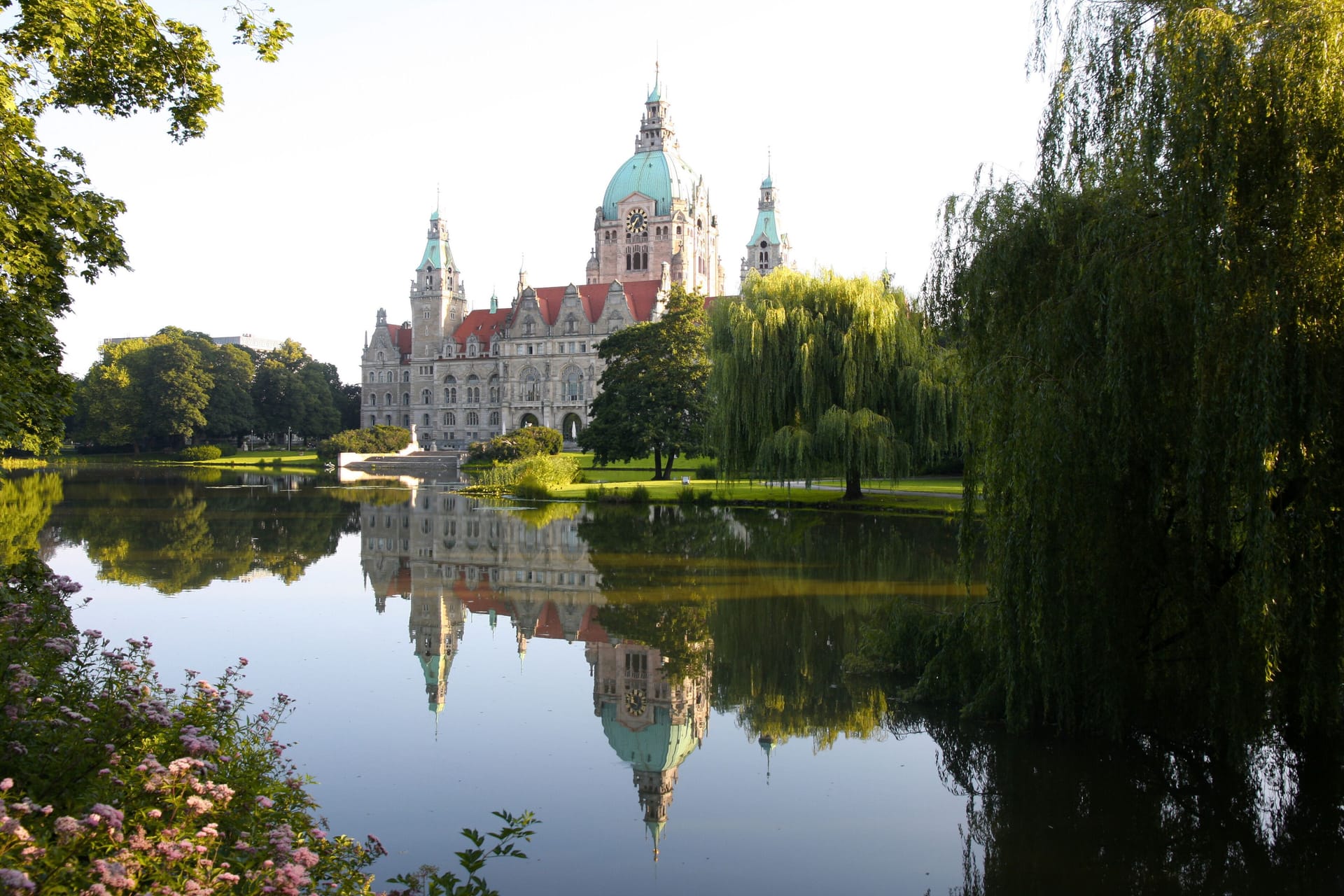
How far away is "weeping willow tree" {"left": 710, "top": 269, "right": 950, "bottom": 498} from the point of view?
26.9m

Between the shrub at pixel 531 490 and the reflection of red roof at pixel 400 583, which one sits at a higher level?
the shrub at pixel 531 490

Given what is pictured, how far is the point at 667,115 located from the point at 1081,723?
91.7m

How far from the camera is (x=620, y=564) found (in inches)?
780

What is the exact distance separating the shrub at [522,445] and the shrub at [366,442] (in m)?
13.3

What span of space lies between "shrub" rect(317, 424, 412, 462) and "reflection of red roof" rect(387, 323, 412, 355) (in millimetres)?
24982

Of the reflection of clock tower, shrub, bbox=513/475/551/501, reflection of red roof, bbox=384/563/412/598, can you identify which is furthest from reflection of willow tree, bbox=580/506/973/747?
the reflection of clock tower

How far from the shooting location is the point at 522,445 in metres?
50.3

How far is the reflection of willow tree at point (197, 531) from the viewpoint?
18.9 meters

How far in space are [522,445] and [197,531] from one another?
2512 centimetres

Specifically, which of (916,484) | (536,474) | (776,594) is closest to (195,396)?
(536,474)

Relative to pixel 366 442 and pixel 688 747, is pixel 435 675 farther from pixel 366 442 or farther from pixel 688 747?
pixel 366 442

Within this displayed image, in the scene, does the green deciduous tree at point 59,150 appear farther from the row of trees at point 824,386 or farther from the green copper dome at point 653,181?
the green copper dome at point 653,181

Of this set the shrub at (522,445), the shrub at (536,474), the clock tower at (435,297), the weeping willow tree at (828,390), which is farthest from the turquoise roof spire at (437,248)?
the weeping willow tree at (828,390)

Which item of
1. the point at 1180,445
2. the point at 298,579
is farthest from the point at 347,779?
the point at 298,579
